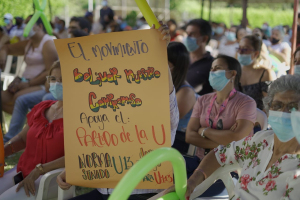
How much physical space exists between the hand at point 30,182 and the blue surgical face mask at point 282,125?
1685 mm

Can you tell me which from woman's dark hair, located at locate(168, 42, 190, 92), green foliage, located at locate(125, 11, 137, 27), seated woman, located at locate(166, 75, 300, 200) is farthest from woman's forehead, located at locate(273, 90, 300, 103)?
green foliage, located at locate(125, 11, 137, 27)

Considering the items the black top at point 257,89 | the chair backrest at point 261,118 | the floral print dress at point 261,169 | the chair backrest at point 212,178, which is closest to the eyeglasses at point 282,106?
the floral print dress at point 261,169

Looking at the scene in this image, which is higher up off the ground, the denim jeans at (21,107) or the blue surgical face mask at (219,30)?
the blue surgical face mask at (219,30)

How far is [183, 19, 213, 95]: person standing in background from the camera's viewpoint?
15.1ft

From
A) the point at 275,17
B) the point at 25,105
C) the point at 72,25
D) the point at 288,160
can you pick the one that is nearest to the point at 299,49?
the point at 288,160

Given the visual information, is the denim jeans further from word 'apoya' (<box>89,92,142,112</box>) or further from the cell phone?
word 'apoya' (<box>89,92,142,112</box>)

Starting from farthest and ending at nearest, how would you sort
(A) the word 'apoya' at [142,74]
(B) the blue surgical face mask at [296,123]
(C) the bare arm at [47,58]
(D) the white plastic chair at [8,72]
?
(D) the white plastic chair at [8,72]
(C) the bare arm at [47,58]
(A) the word 'apoya' at [142,74]
(B) the blue surgical face mask at [296,123]

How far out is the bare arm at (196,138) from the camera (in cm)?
304

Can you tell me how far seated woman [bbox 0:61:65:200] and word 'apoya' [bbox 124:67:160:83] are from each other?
97 centimetres

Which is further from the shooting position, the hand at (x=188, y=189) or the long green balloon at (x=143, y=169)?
the hand at (x=188, y=189)

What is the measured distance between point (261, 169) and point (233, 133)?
90cm

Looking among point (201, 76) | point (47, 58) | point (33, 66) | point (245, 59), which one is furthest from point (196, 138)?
point (33, 66)

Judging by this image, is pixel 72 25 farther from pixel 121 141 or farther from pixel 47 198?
pixel 121 141

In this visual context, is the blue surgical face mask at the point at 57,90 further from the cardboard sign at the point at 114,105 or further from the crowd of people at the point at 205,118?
the cardboard sign at the point at 114,105
